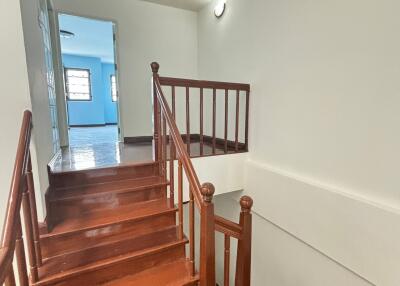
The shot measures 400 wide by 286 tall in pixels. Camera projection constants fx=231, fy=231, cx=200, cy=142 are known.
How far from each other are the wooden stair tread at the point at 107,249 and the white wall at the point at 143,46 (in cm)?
239

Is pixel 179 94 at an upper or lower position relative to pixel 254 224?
upper

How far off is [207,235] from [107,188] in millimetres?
1278

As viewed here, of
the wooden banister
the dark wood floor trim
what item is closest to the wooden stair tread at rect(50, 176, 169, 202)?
the wooden banister

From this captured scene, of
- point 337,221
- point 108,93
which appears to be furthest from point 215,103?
point 108,93

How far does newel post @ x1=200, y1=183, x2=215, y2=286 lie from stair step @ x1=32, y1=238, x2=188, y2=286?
1.88 feet

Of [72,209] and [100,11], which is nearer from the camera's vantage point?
[72,209]

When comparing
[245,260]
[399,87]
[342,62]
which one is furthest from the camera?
[342,62]

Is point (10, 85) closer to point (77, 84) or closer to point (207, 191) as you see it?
point (207, 191)

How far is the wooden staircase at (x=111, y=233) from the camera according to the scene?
1.73m

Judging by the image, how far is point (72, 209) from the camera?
6.70 ft

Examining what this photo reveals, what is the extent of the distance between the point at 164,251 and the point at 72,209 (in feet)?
2.94

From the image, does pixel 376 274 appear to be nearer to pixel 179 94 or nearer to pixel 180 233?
pixel 180 233

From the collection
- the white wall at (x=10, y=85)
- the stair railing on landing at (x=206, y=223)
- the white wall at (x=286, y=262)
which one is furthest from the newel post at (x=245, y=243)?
the white wall at (x=10, y=85)

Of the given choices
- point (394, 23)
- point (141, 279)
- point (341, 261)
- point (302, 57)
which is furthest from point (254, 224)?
point (394, 23)
